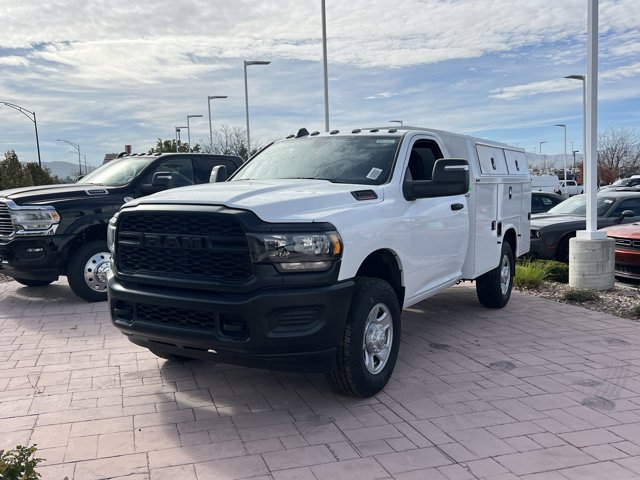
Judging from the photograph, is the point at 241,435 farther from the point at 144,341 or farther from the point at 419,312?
the point at 419,312

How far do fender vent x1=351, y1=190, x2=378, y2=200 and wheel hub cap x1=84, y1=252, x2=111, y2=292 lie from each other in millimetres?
4680

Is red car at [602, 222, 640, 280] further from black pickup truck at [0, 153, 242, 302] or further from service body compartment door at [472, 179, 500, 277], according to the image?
black pickup truck at [0, 153, 242, 302]

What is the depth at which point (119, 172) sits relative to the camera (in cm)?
930

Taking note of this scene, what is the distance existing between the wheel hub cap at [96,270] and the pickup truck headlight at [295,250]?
4.90m

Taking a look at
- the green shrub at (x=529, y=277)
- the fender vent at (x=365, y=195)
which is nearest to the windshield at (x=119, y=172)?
the fender vent at (x=365, y=195)

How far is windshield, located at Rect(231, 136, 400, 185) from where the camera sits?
522 centimetres

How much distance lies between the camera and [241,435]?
4.02m

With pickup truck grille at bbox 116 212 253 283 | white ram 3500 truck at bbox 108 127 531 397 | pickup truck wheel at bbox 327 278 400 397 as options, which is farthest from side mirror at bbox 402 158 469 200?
pickup truck grille at bbox 116 212 253 283

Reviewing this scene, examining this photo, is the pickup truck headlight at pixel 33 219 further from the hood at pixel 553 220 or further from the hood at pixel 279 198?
the hood at pixel 553 220

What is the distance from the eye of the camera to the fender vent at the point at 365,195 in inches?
182

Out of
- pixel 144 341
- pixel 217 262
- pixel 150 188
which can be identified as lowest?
pixel 144 341

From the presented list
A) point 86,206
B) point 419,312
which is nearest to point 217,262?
point 419,312

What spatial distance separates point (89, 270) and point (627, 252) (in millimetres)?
7882

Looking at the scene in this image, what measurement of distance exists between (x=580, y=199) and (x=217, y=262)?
1105 centimetres
